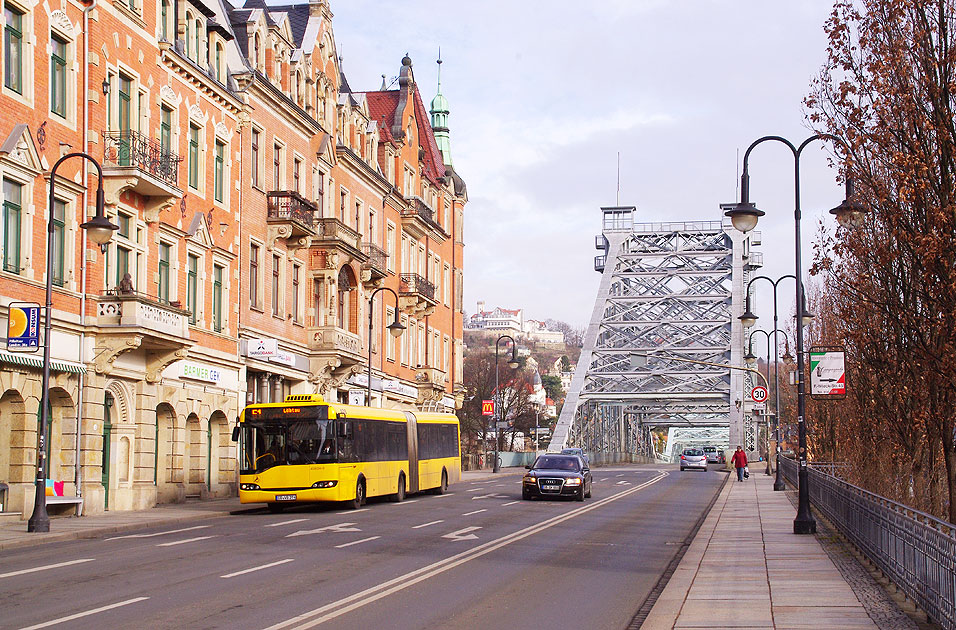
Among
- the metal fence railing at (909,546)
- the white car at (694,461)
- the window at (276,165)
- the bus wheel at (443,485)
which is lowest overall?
the white car at (694,461)

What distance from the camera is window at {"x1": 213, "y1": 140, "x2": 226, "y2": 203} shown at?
40.7 metres

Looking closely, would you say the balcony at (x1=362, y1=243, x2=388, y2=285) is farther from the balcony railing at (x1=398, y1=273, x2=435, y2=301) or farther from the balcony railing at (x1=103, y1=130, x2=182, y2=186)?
the balcony railing at (x1=103, y1=130, x2=182, y2=186)

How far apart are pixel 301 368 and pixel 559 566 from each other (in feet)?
101

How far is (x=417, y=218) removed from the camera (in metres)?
65.6

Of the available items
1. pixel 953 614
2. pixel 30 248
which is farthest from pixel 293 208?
pixel 953 614

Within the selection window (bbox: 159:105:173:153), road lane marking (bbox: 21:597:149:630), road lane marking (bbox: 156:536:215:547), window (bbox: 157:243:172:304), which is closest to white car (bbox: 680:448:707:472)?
window (bbox: 157:243:172:304)

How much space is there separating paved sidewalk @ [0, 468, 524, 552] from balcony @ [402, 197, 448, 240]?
30.3 m

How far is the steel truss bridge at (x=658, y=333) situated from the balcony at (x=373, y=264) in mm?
47125

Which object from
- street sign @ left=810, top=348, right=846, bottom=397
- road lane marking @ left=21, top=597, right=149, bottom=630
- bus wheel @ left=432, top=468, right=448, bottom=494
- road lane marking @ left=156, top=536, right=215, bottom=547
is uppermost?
street sign @ left=810, top=348, right=846, bottom=397

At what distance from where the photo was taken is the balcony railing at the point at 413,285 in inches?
2525

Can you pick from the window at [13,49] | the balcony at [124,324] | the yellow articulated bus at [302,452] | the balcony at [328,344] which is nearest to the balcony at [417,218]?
the balcony at [328,344]

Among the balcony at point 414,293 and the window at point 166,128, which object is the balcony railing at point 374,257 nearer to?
the balcony at point 414,293

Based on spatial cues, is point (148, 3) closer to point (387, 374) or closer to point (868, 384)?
point (868, 384)

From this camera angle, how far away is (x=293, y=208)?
152 feet
